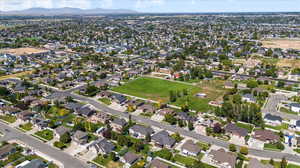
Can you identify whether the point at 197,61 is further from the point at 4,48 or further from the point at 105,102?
the point at 4,48

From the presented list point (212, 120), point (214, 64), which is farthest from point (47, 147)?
point (214, 64)

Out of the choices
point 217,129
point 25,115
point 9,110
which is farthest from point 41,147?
point 217,129

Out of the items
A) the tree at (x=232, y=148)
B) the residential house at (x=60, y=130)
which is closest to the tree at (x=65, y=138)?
the residential house at (x=60, y=130)

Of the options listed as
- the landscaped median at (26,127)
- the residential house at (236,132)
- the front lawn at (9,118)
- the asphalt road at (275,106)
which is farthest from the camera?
the asphalt road at (275,106)

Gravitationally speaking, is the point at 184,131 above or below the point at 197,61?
below

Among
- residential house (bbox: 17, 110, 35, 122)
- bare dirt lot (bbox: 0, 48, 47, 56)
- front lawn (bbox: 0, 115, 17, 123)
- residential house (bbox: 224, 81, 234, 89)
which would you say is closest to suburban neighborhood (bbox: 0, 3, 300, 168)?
residential house (bbox: 224, 81, 234, 89)

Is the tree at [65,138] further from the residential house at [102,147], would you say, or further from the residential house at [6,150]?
the residential house at [6,150]
